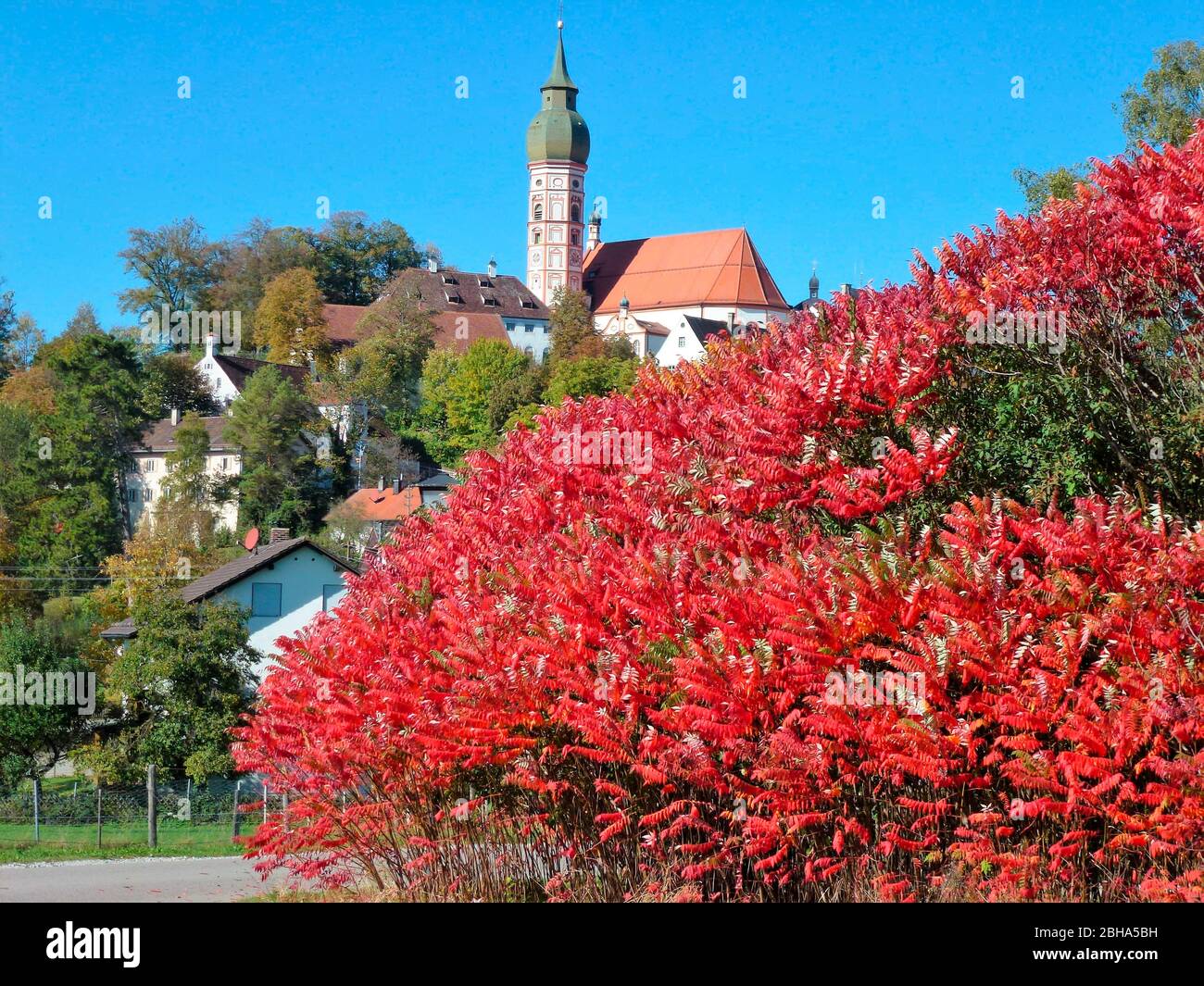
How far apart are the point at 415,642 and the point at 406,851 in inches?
56.2

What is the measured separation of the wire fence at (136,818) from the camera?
2628 centimetres

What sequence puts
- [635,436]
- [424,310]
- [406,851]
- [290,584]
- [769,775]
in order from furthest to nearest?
[424,310]
[290,584]
[635,436]
[406,851]
[769,775]

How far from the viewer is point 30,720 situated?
1462 inches

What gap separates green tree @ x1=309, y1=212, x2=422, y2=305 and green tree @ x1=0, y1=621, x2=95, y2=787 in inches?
3436

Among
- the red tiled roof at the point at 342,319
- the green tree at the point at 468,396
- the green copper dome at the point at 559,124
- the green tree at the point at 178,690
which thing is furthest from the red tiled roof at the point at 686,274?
the green tree at the point at 178,690

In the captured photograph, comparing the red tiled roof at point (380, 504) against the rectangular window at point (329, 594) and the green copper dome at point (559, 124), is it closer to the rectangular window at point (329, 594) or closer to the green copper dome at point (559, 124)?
the rectangular window at point (329, 594)

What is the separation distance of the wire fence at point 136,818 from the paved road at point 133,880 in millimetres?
3243

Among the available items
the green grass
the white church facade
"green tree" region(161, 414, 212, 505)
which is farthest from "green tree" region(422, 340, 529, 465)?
the green grass

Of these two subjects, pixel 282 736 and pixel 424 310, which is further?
pixel 424 310

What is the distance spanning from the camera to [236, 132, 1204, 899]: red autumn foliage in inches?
295

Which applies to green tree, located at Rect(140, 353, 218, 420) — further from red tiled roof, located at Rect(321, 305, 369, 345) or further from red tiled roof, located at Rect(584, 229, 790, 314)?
red tiled roof, located at Rect(584, 229, 790, 314)
